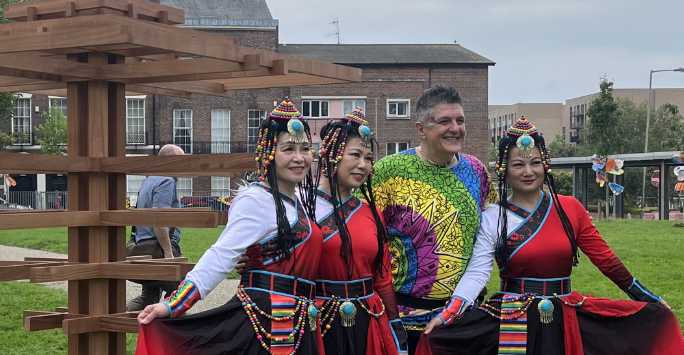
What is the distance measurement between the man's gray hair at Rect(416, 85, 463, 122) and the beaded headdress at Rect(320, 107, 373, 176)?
0.39 meters

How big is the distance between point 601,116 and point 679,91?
6070 cm

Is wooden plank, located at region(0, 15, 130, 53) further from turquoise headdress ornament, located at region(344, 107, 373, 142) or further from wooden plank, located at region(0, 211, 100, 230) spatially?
turquoise headdress ornament, located at region(344, 107, 373, 142)

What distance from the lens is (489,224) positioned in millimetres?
4957

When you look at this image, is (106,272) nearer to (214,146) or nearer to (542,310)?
(542,310)

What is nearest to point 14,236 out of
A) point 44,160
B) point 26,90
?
point 26,90

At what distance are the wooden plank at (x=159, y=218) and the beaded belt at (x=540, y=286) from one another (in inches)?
61.2

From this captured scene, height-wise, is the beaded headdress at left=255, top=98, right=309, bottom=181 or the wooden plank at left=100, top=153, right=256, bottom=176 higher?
the beaded headdress at left=255, top=98, right=309, bottom=181

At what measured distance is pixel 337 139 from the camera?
4742 mm

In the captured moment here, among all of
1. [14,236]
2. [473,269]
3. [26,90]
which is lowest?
[14,236]

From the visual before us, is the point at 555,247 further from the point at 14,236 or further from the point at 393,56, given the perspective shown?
the point at 393,56

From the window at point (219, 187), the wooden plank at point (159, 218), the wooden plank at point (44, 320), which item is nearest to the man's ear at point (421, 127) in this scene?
the wooden plank at point (159, 218)

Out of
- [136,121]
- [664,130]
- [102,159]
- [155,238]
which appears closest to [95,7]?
[102,159]

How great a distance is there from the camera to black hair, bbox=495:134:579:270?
4.85m

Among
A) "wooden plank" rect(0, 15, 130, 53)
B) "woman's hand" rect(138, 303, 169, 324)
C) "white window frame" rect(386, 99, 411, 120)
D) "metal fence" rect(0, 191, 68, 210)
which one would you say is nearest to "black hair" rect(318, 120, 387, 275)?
"woman's hand" rect(138, 303, 169, 324)
